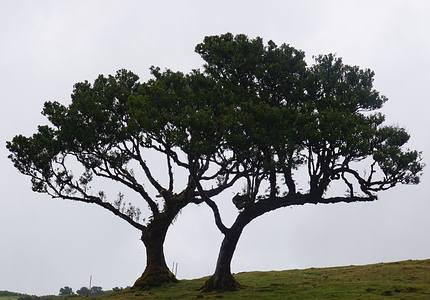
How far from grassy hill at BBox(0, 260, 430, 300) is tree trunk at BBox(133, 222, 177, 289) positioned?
166cm

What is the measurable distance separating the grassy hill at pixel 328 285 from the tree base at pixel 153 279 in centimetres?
131

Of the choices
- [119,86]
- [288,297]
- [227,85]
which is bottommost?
[288,297]

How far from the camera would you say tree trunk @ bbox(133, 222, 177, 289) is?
4706 centimetres

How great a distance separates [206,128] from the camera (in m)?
34.4

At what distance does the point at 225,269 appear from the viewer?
134ft

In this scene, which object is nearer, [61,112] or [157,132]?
[157,132]

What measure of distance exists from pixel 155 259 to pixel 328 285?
16.1 metres

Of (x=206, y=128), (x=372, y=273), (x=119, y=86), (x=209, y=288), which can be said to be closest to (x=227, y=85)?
(x=206, y=128)

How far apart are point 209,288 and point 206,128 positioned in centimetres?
1363

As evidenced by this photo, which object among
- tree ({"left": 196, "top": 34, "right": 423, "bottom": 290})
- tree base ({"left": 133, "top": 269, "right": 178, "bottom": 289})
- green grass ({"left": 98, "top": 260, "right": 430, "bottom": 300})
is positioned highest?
tree ({"left": 196, "top": 34, "right": 423, "bottom": 290})

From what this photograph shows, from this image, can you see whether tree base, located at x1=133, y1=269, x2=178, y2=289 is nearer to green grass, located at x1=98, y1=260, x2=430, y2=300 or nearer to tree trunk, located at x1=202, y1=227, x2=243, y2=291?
green grass, located at x1=98, y1=260, x2=430, y2=300

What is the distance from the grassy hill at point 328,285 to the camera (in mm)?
35438

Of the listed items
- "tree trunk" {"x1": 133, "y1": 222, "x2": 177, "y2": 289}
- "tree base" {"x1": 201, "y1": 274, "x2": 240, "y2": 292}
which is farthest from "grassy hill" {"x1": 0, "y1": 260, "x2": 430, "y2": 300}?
"tree trunk" {"x1": 133, "y1": 222, "x2": 177, "y2": 289}

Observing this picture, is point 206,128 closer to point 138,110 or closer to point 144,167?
point 138,110
